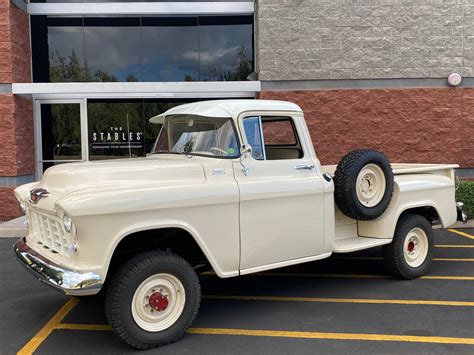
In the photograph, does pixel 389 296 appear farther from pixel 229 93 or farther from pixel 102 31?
pixel 102 31

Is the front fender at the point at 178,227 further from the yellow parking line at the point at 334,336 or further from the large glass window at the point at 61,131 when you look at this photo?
the large glass window at the point at 61,131

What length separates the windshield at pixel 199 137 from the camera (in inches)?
183

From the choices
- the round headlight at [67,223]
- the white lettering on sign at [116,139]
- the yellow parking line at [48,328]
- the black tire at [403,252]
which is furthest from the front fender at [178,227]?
the white lettering on sign at [116,139]

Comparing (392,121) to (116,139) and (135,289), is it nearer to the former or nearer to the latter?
(116,139)

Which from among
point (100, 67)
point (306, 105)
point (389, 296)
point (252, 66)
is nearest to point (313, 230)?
point (389, 296)

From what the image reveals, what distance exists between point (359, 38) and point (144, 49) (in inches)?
212

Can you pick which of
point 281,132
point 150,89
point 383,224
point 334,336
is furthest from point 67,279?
point 150,89

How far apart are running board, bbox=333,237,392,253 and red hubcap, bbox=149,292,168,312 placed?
203cm

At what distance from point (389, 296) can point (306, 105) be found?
252 inches

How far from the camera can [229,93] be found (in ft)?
37.7

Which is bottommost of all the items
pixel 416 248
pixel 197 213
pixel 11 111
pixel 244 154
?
pixel 416 248

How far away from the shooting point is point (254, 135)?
480 cm

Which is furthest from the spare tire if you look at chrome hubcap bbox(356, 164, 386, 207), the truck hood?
the truck hood

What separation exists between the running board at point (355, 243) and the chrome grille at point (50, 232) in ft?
9.17
